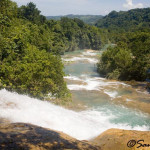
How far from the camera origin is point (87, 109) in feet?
56.2

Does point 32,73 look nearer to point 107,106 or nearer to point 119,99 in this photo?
point 107,106

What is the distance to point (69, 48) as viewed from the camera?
66188 mm

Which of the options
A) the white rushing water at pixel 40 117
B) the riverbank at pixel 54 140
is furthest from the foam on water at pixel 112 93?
the riverbank at pixel 54 140

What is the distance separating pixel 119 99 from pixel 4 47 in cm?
1325

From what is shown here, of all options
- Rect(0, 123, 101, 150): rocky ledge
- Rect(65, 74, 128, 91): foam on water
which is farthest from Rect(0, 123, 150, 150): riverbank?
Rect(65, 74, 128, 91): foam on water

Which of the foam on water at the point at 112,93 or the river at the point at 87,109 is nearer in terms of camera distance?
the river at the point at 87,109

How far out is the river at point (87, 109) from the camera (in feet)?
30.6

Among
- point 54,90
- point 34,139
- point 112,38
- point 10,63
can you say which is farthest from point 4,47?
point 112,38

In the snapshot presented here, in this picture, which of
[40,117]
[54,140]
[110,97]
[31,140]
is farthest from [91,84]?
[31,140]

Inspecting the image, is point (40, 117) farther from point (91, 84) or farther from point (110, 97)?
point (91, 84)

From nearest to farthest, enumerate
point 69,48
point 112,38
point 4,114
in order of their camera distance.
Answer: point 4,114 < point 69,48 < point 112,38

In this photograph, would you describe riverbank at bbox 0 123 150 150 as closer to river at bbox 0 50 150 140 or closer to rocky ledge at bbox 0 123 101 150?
rocky ledge at bbox 0 123 101 150

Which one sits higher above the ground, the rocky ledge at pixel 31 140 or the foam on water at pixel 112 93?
the rocky ledge at pixel 31 140

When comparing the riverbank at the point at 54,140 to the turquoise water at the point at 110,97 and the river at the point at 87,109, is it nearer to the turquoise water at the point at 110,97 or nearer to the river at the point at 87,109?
the river at the point at 87,109
